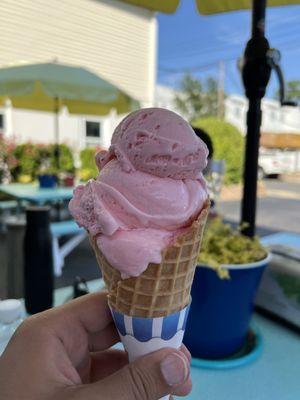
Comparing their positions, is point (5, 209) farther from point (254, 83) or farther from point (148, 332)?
point (148, 332)

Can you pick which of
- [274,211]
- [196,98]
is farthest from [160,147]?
[196,98]

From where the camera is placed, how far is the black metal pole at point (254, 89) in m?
1.67

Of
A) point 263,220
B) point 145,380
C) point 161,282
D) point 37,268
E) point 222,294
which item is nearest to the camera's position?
point 145,380

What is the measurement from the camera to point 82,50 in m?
9.66

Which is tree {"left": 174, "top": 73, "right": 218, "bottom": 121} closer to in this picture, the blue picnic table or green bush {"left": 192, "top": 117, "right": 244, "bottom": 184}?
green bush {"left": 192, "top": 117, "right": 244, "bottom": 184}

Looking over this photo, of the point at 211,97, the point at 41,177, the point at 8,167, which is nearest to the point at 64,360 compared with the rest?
the point at 41,177

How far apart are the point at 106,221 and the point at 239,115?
32.2 meters

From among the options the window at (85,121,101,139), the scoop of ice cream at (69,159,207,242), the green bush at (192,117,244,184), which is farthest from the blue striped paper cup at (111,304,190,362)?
the green bush at (192,117,244,184)

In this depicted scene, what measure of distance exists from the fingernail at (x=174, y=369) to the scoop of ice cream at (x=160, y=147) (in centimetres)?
50

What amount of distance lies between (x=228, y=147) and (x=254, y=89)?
38.9ft

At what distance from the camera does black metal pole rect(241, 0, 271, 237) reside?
1.67 metres

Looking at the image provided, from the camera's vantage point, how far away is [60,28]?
353 inches

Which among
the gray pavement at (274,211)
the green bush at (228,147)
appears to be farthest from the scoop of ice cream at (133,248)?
the green bush at (228,147)

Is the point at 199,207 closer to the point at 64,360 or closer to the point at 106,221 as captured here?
the point at 106,221
